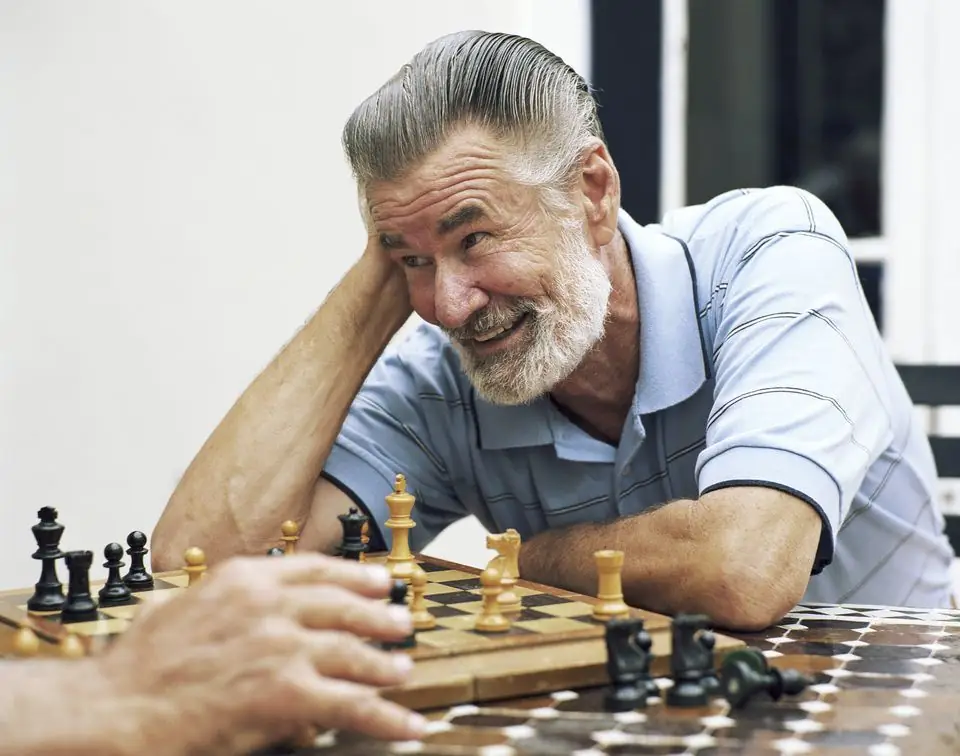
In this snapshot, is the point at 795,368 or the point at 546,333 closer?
the point at 795,368

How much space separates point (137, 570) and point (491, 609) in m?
0.65

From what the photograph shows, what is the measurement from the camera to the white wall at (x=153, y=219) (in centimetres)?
393

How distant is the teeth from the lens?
222 centimetres

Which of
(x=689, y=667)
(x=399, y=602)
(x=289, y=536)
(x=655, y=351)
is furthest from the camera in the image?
(x=655, y=351)

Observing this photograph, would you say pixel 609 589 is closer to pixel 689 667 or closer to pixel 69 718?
pixel 689 667

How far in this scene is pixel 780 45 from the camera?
368cm

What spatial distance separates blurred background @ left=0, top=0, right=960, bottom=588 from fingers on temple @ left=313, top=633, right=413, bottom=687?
9.12ft

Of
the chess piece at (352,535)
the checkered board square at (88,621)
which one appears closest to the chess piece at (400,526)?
the chess piece at (352,535)

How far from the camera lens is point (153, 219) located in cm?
400

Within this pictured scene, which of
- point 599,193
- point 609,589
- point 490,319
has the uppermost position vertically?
point 599,193

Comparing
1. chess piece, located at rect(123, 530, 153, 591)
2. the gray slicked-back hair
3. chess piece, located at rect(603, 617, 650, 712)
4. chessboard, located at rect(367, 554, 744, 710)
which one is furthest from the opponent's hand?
the gray slicked-back hair

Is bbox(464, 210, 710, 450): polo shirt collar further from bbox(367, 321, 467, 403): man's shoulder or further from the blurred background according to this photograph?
the blurred background

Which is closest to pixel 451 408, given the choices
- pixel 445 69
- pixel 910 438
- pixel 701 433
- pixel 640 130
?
pixel 701 433

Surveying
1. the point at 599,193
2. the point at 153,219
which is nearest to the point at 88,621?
the point at 599,193
